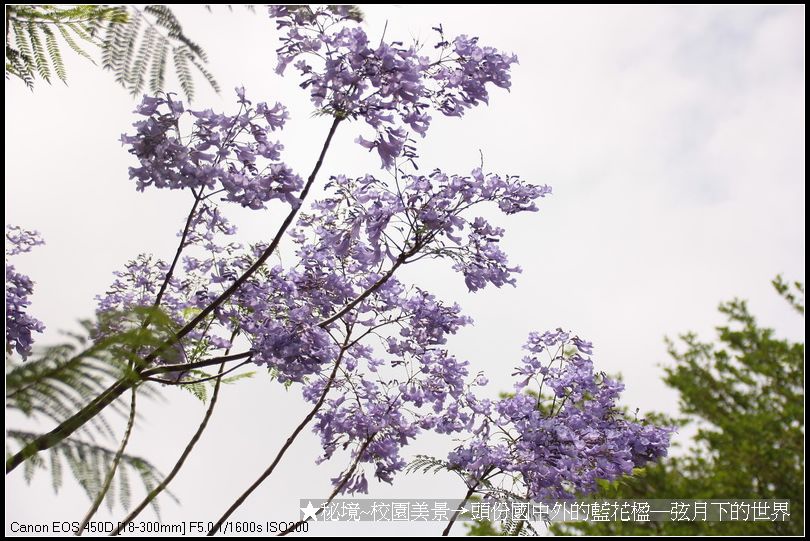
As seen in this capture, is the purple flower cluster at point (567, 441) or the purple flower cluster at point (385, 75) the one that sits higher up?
the purple flower cluster at point (385, 75)

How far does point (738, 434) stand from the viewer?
14.3 m

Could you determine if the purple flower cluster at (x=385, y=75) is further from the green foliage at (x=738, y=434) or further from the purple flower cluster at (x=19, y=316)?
A: the green foliage at (x=738, y=434)

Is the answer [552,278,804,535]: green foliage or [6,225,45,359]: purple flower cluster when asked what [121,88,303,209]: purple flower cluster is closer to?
[6,225,45,359]: purple flower cluster

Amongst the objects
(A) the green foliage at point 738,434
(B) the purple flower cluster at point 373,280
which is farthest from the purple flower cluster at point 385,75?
(A) the green foliage at point 738,434

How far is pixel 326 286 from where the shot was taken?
15.4 ft

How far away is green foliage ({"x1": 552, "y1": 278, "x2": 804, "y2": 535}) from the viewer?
14000mm

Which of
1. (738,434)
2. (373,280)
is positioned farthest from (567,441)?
(738,434)

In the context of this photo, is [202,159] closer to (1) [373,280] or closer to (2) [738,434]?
(1) [373,280]

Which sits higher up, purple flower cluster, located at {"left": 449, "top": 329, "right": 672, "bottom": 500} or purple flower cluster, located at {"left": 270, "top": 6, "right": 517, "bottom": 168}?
purple flower cluster, located at {"left": 270, "top": 6, "right": 517, "bottom": 168}

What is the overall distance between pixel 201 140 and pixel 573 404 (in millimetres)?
2692

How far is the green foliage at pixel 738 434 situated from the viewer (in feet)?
45.9

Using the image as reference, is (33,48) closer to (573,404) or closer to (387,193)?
(387,193)

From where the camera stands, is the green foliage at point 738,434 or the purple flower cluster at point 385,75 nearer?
the purple flower cluster at point 385,75

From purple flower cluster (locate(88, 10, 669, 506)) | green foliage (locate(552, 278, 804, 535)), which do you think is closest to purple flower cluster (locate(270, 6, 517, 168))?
purple flower cluster (locate(88, 10, 669, 506))
